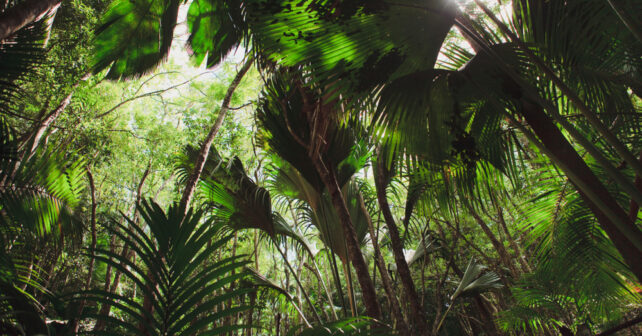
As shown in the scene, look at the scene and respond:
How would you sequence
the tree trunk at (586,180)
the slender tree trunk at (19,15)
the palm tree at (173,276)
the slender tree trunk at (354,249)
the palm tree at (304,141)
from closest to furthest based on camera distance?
the palm tree at (173,276)
the tree trunk at (586,180)
the slender tree trunk at (19,15)
the slender tree trunk at (354,249)
the palm tree at (304,141)

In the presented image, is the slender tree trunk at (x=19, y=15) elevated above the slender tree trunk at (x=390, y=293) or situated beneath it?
elevated above

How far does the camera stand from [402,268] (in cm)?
211

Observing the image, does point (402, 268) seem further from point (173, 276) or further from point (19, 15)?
point (19, 15)

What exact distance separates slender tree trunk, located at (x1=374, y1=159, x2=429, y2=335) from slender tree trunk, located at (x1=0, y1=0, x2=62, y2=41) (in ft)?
7.30

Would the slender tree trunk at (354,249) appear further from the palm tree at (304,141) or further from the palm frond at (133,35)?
the palm frond at (133,35)

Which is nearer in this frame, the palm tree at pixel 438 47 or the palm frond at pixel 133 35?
the palm tree at pixel 438 47

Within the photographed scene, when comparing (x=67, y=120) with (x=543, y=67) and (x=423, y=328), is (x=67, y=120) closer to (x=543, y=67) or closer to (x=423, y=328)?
(x=423, y=328)

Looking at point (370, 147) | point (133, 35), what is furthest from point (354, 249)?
point (133, 35)

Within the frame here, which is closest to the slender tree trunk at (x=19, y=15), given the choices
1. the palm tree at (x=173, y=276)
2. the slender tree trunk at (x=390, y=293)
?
the palm tree at (x=173, y=276)

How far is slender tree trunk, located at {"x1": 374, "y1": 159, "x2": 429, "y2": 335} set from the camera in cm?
200

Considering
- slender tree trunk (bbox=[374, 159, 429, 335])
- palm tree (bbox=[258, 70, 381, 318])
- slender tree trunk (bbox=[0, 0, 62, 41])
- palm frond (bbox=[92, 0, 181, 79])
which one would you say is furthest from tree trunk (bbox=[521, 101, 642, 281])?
palm frond (bbox=[92, 0, 181, 79])

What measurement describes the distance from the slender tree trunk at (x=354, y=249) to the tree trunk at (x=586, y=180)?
1.13m

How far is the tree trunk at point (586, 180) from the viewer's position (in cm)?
110

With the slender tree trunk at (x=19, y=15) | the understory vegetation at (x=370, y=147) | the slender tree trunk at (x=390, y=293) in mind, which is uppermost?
the slender tree trunk at (x=19, y=15)
